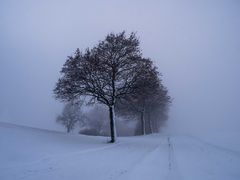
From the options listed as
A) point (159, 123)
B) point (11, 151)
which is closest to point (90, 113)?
point (159, 123)

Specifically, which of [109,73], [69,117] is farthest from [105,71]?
[69,117]

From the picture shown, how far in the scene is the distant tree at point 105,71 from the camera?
22625mm

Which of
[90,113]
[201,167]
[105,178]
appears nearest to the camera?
[105,178]

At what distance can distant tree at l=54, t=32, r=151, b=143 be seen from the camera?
2262cm

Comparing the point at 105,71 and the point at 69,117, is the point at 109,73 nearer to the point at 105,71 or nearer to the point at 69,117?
the point at 105,71

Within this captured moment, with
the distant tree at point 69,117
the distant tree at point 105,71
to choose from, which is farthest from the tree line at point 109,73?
the distant tree at point 69,117

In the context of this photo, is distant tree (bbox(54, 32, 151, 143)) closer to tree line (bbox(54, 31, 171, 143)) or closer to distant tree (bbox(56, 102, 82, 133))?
tree line (bbox(54, 31, 171, 143))

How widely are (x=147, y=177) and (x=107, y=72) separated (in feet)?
55.2

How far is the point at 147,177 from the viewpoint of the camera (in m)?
7.80

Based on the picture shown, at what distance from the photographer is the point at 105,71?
23375 millimetres

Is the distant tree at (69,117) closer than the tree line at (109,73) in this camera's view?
No

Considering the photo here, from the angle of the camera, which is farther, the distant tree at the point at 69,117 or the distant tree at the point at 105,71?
the distant tree at the point at 69,117

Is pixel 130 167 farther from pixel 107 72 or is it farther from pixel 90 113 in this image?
pixel 90 113

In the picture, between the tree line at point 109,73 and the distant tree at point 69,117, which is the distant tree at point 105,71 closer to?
the tree line at point 109,73
